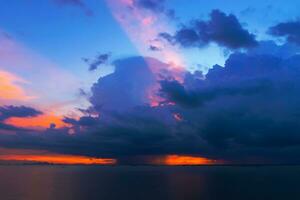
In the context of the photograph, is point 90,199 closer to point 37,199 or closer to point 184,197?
point 37,199

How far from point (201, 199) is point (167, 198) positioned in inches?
Result: 556

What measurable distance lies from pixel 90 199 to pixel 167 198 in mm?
30919

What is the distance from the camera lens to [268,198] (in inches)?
5842

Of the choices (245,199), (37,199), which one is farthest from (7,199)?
(245,199)

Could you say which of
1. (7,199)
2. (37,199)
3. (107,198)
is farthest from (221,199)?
(7,199)

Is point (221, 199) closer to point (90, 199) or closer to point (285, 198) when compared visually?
point (285, 198)

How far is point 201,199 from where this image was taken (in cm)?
14312

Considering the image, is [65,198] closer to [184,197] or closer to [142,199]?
[142,199]

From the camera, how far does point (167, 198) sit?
148 meters

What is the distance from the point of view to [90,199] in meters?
146

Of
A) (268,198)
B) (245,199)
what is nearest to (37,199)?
(245,199)

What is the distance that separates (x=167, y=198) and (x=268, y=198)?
40.9 m

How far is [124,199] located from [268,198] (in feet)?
191

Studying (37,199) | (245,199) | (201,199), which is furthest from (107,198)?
(245,199)
